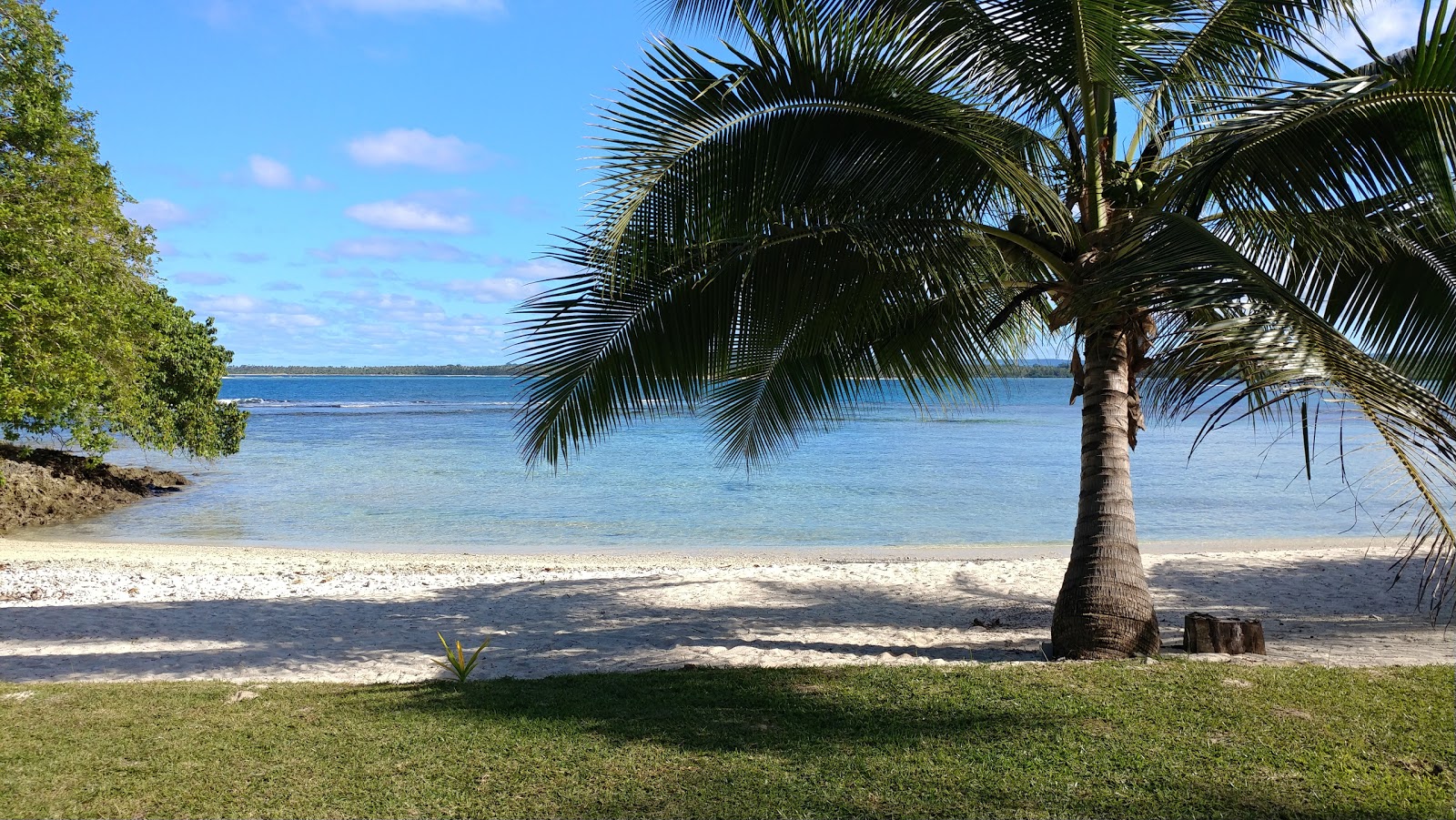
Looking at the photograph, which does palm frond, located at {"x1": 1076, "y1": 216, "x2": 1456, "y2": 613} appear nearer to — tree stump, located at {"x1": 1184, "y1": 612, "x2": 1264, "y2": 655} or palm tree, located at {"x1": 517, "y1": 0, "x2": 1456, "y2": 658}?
palm tree, located at {"x1": 517, "y1": 0, "x2": 1456, "y2": 658}

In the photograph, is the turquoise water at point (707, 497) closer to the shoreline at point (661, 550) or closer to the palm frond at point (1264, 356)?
the shoreline at point (661, 550)

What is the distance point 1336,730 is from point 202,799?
204 inches

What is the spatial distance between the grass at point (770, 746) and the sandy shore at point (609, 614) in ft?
3.33

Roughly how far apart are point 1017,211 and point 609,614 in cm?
544

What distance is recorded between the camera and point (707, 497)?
2298 cm

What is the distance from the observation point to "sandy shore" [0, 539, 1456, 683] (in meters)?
7.07

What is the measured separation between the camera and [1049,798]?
3.76 m

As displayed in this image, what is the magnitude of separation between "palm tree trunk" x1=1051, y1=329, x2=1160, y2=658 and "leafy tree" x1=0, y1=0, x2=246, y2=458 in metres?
9.64

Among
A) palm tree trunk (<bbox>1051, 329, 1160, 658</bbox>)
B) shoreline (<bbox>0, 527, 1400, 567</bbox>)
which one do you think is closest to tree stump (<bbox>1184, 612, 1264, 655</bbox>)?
palm tree trunk (<bbox>1051, 329, 1160, 658</bbox>)

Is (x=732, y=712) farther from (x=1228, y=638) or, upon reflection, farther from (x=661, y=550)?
(x=661, y=550)

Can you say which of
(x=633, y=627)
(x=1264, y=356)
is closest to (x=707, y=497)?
(x=633, y=627)

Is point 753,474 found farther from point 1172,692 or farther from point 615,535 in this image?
point 1172,692

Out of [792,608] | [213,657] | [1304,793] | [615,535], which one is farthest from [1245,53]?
[615,535]

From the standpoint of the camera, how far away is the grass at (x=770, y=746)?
378 centimetres
